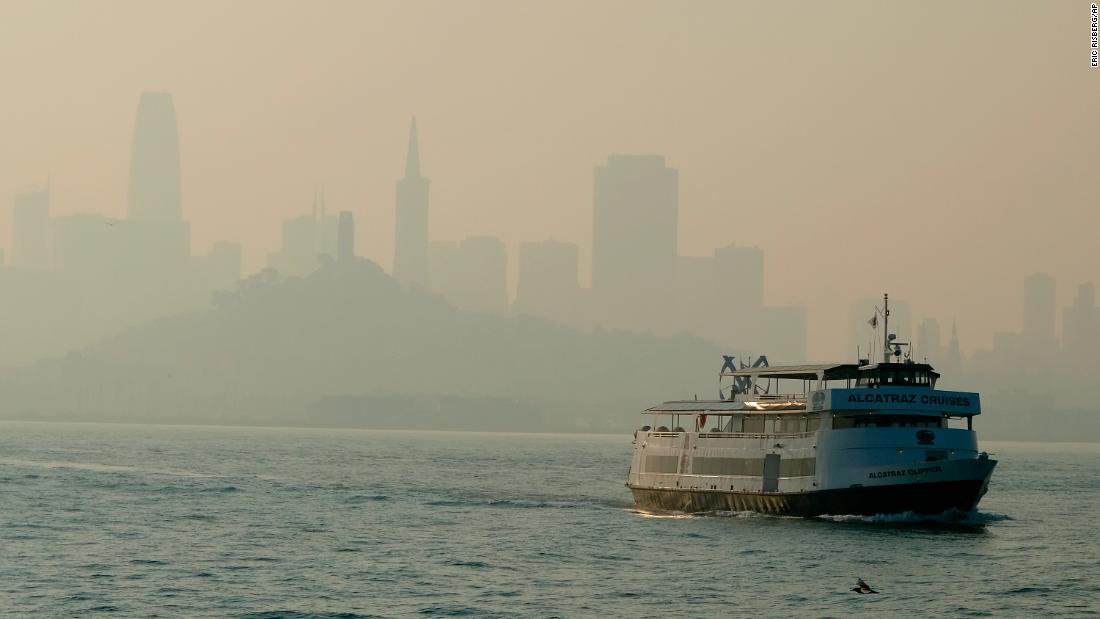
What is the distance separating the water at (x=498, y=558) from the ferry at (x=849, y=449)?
1410mm

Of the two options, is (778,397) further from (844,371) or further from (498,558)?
(498,558)

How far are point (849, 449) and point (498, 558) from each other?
20036 millimetres

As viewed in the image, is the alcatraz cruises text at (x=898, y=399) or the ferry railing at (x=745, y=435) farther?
the ferry railing at (x=745, y=435)

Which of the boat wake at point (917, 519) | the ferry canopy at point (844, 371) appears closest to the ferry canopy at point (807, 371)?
the ferry canopy at point (844, 371)

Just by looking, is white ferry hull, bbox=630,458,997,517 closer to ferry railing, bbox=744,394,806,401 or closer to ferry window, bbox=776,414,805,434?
ferry window, bbox=776,414,805,434

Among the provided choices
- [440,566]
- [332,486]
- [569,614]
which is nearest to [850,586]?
[569,614]

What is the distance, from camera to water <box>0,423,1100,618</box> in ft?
185

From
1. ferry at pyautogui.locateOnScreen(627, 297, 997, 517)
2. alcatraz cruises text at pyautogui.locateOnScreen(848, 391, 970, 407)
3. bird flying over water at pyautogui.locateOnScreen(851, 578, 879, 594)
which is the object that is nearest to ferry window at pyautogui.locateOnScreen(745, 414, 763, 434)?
ferry at pyautogui.locateOnScreen(627, 297, 997, 517)

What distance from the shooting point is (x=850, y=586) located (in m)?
60.5

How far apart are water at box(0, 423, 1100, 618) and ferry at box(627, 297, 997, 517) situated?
4.63 ft

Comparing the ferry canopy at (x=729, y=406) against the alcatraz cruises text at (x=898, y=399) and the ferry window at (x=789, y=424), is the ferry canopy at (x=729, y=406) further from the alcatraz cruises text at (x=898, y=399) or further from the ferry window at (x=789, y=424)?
the alcatraz cruises text at (x=898, y=399)

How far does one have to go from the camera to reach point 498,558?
229ft

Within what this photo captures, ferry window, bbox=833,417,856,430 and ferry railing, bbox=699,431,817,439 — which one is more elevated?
ferry window, bbox=833,417,856,430

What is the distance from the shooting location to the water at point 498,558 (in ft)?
185
